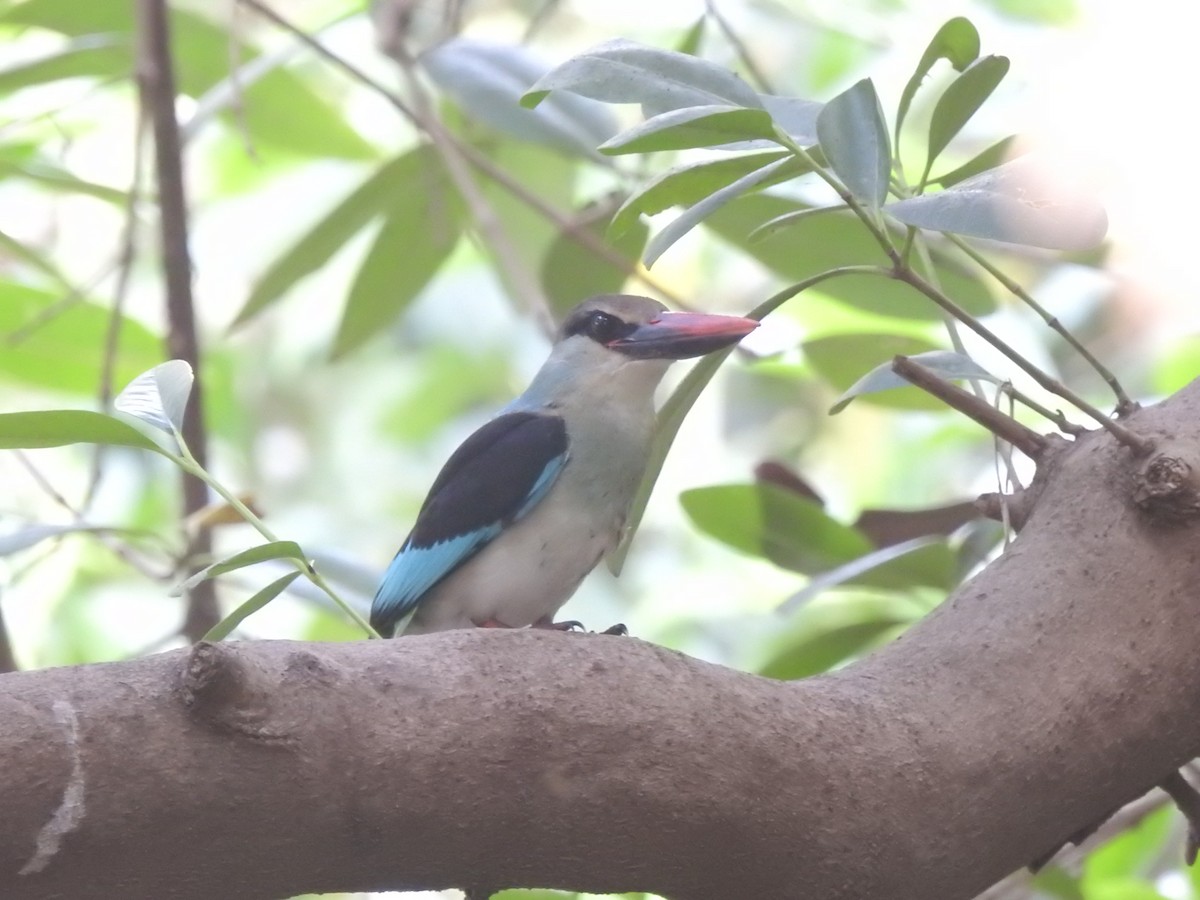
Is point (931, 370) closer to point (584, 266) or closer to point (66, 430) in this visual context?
point (66, 430)

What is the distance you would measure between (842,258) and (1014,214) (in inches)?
37.0

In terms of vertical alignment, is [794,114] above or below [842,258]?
below

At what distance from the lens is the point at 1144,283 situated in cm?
233

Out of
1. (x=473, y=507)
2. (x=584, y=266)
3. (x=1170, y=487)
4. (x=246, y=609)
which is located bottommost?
(x=1170, y=487)

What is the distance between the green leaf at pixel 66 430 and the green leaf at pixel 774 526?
2.96 ft

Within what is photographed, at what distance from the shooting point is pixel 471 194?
2.27 metres

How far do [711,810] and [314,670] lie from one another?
1.02ft

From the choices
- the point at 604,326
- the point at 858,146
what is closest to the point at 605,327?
the point at 604,326

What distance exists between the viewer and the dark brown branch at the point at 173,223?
7.50ft

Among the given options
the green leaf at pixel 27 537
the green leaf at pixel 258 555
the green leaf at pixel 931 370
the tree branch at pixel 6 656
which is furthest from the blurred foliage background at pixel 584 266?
the green leaf at pixel 258 555

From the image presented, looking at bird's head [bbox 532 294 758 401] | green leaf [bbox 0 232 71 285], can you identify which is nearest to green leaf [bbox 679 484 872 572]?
bird's head [bbox 532 294 758 401]

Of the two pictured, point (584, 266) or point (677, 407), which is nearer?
point (677, 407)

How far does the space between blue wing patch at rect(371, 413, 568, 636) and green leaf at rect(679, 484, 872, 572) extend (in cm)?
23

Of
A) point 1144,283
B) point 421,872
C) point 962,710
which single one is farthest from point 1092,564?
point 1144,283
